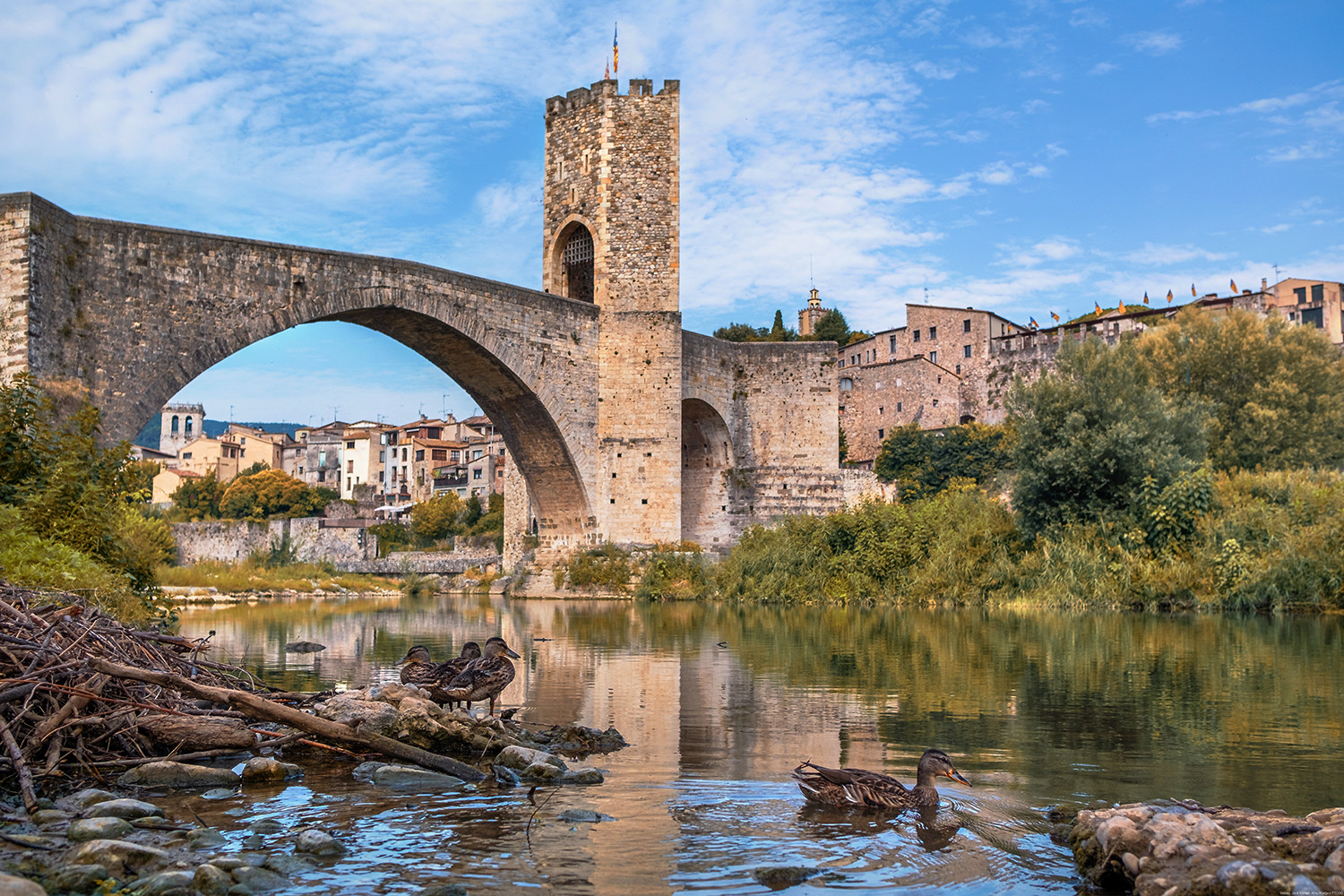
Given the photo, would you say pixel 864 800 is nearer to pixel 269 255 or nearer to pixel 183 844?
pixel 183 844

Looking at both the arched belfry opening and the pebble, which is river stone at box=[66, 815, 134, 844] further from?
the arched belfry opening

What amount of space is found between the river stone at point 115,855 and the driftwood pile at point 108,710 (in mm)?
851

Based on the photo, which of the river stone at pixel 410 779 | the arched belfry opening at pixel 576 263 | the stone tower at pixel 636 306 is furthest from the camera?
the arched belfry opening at pixel 576 263

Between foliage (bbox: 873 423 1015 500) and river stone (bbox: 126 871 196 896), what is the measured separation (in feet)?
98.2

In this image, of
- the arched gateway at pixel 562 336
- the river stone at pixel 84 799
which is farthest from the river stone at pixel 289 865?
the arched gateway at pixel 562 336

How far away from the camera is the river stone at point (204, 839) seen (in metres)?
3.42

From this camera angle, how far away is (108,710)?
449cm

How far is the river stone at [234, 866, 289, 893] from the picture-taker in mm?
3014

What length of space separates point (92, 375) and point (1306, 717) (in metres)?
13.8

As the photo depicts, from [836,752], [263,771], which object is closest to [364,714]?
[263,771]

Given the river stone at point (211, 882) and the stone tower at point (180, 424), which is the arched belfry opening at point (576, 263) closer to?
the river stone at point (211, 882)

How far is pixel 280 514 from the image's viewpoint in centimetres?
5034

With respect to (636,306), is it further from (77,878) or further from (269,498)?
Result: (269,498)

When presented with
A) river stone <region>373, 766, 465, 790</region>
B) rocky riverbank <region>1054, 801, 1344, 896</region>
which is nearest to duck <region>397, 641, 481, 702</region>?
river stone <region>373, 766, 465, 790</region>
